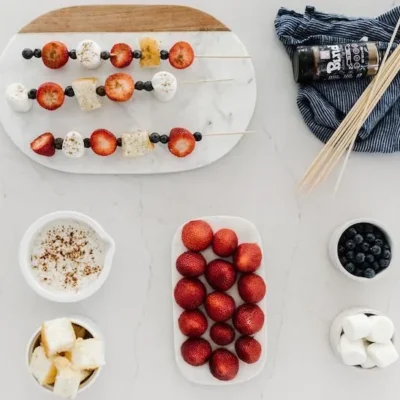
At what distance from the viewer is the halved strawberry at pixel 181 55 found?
156cm

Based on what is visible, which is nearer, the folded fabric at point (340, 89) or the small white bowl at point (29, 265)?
the small white bowl at point (29, 265)

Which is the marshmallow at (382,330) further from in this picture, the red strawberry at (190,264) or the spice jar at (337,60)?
the spice jar at (337,60)

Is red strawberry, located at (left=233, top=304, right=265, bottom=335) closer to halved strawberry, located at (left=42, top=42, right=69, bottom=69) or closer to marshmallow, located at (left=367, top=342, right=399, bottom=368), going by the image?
marshmallow, located at (left=367, top=342, right=399, bottom=368)

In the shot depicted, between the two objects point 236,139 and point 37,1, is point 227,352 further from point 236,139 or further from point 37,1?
point 37,1

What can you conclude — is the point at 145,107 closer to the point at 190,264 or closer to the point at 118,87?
the point at 118,87

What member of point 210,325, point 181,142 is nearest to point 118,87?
point 181,142

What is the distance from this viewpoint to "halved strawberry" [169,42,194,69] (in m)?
1.56

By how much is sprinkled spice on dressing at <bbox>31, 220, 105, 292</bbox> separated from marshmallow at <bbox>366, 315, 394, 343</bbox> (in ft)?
2.23

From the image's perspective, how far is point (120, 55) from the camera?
5.09 ft

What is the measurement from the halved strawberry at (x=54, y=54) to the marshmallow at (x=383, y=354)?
3.38 feet

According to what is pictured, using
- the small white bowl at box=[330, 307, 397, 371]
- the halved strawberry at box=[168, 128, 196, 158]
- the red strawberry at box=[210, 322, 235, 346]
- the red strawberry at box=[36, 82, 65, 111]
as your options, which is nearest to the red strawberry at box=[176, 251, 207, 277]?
the red strawberry at box=[210, 322, 235, 346]

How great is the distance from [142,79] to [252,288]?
59 cm

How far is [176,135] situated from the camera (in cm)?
155

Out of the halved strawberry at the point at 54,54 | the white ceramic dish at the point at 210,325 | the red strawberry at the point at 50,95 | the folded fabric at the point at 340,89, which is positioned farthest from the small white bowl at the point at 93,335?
the folded fabric at the point at 340,89
